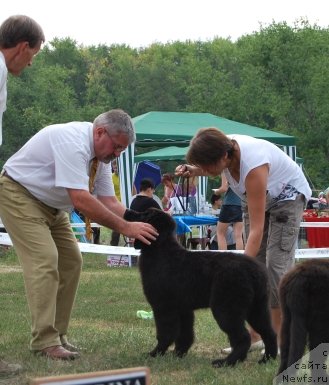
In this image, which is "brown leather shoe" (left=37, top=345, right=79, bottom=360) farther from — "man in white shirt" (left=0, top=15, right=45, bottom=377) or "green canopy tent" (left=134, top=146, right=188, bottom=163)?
"green canopy tent" (left=134, top=146, right=188, bottom=163)

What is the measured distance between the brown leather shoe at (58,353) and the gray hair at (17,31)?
84.6 inches

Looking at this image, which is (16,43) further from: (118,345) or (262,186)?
(118,345)

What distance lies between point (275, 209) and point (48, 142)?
1.73 metres

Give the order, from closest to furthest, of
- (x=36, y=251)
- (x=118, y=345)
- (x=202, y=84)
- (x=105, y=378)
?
(x=105, y=378) < (x=36, y=251) < (x=118, y=345) < (x=202, y=84)

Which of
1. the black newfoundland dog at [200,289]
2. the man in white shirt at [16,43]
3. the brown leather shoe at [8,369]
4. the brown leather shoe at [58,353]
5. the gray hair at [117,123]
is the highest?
the man in white shirt at [16,43]

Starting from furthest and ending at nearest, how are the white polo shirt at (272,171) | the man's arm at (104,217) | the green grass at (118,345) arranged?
the white polo shirt at (272,171) → the man's arm at (104,217) → the green grass at (118,345)

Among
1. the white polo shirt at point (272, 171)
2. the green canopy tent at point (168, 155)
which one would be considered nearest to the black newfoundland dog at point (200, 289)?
the white polo shirt at point (272, 171)

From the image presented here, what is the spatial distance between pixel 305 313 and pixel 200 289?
1.04 m

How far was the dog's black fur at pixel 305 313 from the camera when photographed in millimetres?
4074

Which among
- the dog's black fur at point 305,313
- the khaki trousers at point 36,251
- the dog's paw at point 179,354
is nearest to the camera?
the dog's black fur at point 305,313

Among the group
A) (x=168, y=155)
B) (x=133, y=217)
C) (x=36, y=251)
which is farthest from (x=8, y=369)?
(x=168, y=155)

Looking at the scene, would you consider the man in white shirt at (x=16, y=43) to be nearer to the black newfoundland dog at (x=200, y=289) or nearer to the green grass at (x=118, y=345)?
the green grass at (x=118, y=345)

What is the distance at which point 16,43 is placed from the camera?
480cm

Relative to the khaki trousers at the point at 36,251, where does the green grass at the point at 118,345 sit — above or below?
below
